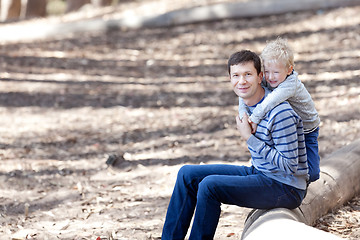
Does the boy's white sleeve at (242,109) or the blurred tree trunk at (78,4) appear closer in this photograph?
the boy's white sleeve at (242,109)

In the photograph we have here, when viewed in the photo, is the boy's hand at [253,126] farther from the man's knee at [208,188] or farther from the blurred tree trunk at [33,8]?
the blurred tree trunk at [33,8]

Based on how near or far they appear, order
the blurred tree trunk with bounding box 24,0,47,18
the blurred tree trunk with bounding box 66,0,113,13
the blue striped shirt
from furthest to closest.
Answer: the blurred tree trunk with bounding box 24,0,47,18 → the blurred tree trunk with bounding box 66,0,113,13 → the blue striped shirt

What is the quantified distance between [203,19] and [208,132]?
661cm

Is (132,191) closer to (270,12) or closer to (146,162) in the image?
(146,162)

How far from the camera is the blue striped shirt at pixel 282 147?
11.7 feet

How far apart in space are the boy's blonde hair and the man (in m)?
0.15

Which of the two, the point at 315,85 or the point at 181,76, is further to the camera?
the point at 181,76

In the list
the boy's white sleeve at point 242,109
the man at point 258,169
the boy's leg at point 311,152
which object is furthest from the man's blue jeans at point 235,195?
the boy's white sleeve at point 242,109

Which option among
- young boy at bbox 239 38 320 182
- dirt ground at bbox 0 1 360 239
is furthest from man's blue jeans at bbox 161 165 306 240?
dirt ground at bbox 0 1 360 239

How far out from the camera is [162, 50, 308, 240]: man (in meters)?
3.60

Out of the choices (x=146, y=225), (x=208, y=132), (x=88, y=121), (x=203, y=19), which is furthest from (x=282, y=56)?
(x=203, y=19)

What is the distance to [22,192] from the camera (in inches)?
239

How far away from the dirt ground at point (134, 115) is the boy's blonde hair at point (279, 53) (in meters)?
1.55

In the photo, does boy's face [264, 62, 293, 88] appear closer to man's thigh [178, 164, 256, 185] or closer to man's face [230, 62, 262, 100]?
man's face [230, 62, 262, 100]
